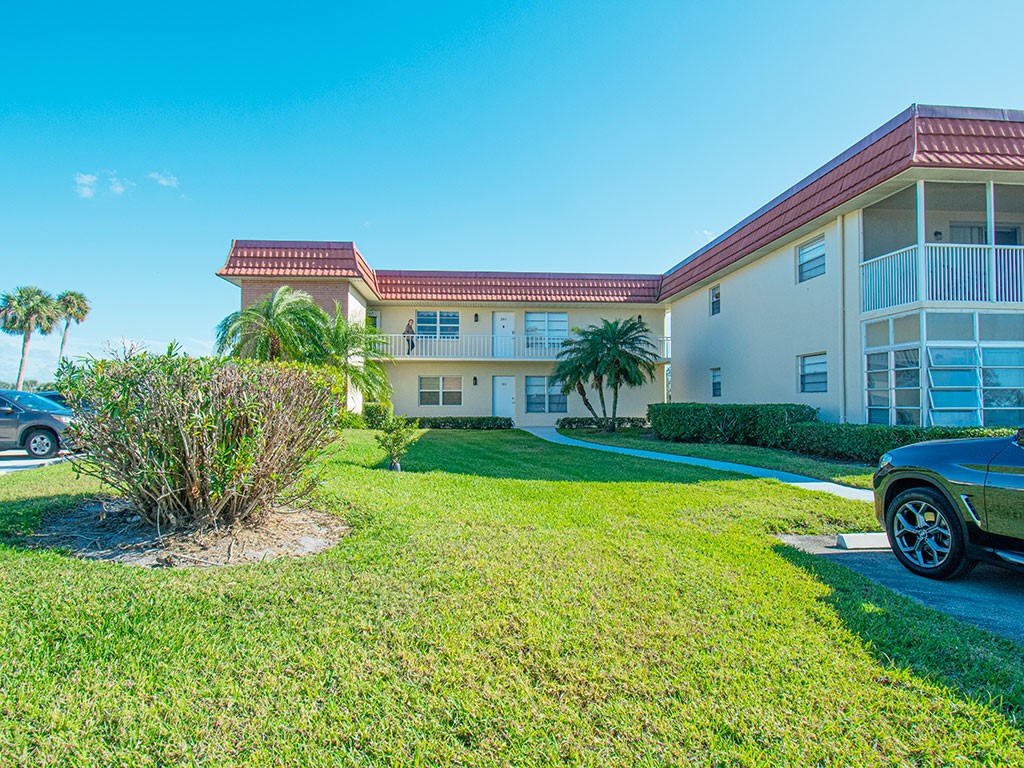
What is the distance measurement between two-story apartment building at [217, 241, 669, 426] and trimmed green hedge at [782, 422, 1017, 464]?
33.2 feet

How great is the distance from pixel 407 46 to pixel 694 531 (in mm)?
11436

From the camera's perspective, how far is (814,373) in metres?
14.1

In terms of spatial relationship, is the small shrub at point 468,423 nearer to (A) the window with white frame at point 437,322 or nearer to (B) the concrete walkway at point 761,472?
(A) the window with white frame at point 437,322

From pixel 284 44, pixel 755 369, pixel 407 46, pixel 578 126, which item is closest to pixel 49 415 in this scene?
pixel 284 44

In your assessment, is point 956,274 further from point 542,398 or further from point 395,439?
point 542,398

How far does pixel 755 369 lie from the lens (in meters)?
16.6

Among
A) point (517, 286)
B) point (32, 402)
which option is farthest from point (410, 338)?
point (32, 402)

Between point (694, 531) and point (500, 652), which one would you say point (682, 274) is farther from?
point (500, 652)

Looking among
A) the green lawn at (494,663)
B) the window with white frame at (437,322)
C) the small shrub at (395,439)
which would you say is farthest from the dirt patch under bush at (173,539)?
the window with white frame at (437,322)

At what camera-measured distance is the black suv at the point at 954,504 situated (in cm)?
395

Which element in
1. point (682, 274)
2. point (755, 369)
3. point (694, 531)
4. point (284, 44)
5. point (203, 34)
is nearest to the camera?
point (694, 531)

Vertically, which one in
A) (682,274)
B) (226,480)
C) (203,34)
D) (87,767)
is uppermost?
(203,34)

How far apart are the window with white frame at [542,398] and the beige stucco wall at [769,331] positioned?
5.11 meters

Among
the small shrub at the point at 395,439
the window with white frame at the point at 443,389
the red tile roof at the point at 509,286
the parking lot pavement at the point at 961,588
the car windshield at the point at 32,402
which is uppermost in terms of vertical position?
the red tile roof at the point at 509,286
